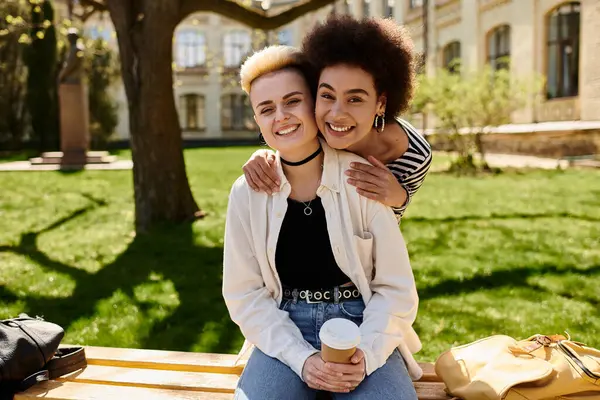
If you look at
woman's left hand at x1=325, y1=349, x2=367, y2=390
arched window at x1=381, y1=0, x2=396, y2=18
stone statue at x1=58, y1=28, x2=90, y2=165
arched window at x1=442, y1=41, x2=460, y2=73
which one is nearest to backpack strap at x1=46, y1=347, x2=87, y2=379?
woman's left hand at x1=325, y1=349, x2=367, y2=390

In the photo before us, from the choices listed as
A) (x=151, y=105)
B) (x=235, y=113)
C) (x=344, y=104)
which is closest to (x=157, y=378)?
(x=344, y=104)

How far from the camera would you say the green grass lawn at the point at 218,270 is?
404cm

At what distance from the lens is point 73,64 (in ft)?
50.6

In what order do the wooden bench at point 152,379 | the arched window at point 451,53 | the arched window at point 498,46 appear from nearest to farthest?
the wooden bench at point 152,379, the arched window at point 498,46, the arched window at point 451,53

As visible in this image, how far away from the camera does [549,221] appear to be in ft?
23.8

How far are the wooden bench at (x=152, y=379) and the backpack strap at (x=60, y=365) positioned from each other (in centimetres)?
3

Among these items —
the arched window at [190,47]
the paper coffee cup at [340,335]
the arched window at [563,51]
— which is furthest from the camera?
the arched window at [190,47]

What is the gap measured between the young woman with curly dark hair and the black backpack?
115 cm

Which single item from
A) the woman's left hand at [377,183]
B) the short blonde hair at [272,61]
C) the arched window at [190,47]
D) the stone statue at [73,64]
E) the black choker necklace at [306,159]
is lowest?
the woman's left hand at [377,183]

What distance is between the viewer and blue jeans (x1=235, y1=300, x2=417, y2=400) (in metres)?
2.04

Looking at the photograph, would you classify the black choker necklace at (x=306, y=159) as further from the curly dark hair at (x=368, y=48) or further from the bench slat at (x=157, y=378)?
the bench slat at (x=157, y=378)

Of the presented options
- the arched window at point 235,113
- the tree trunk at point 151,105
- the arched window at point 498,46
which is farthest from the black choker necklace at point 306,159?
the arched window at point 235,113

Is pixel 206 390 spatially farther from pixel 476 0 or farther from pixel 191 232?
pixel 476 0

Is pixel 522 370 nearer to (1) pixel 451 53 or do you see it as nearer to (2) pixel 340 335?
(2) pixel 340 335
